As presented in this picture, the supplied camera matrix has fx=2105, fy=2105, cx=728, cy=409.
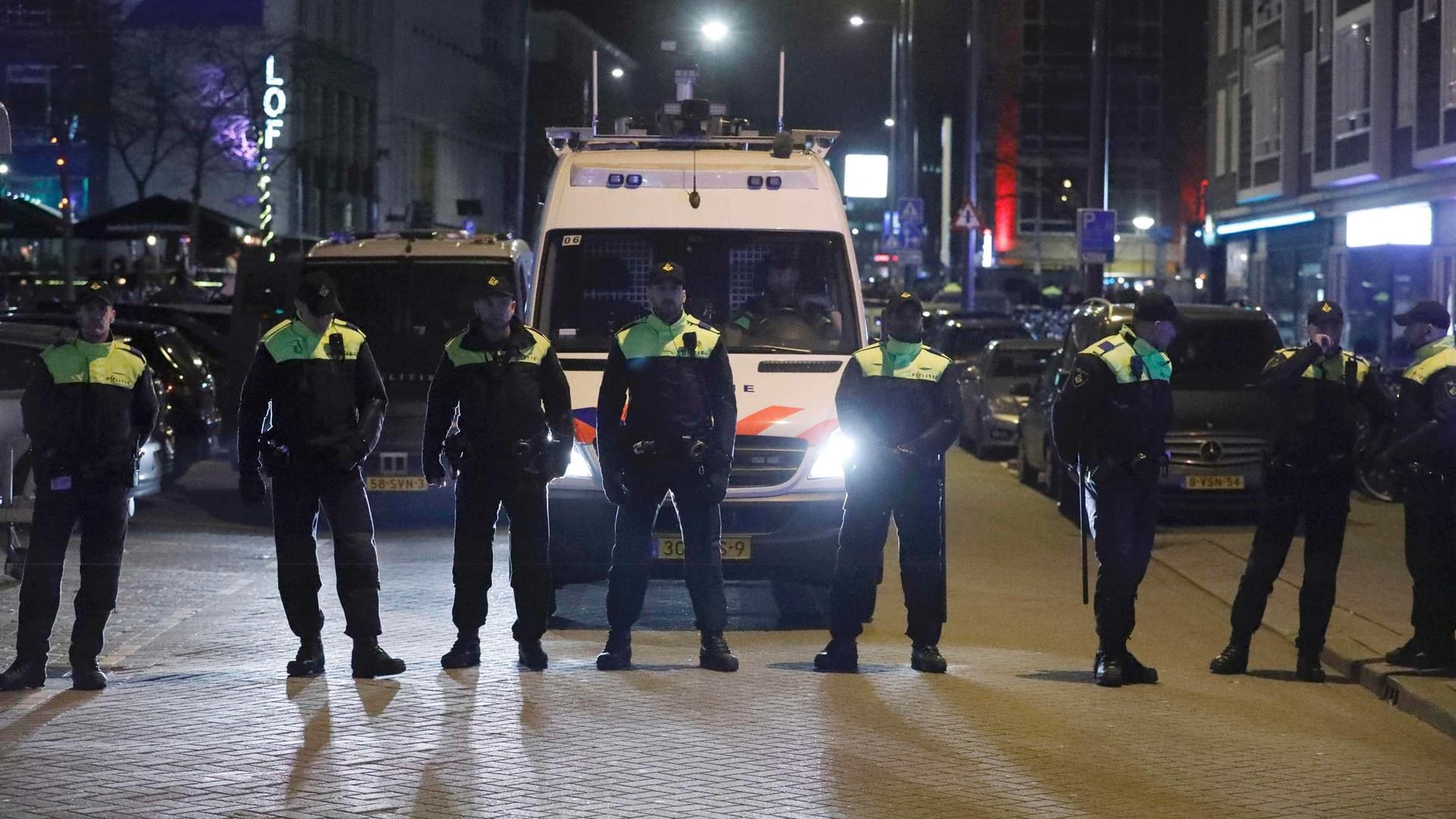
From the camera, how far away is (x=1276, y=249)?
43812 mm

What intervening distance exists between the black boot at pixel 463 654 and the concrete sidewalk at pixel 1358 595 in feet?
13.1

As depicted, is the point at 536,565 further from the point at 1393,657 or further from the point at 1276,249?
the point at 1276,249

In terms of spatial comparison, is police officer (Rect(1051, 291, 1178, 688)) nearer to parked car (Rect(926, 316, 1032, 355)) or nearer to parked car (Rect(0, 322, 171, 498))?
parked car (Rect(0, 322, 171, 498))

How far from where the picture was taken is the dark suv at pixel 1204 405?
56.6 feet

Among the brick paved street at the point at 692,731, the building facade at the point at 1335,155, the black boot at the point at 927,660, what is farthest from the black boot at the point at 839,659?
the building facade at the point at 1335,155

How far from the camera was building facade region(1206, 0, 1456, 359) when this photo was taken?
32.2 meters

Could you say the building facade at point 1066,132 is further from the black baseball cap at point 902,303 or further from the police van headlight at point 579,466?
the black baseball cap at point 902,303

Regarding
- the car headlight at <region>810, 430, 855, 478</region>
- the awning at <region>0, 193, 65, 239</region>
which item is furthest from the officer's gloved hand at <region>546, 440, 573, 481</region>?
the awning at <region>0, 193, 65, 239</region>

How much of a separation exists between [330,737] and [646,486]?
2313mm

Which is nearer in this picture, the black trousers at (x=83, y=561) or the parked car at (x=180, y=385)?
the black trousers at (x=83, y=561)

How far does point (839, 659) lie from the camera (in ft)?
32.7

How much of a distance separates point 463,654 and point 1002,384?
1561 cm

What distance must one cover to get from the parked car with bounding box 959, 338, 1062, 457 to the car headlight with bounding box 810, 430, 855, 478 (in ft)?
42.0

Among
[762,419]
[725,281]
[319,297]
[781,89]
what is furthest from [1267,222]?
[319,297]
